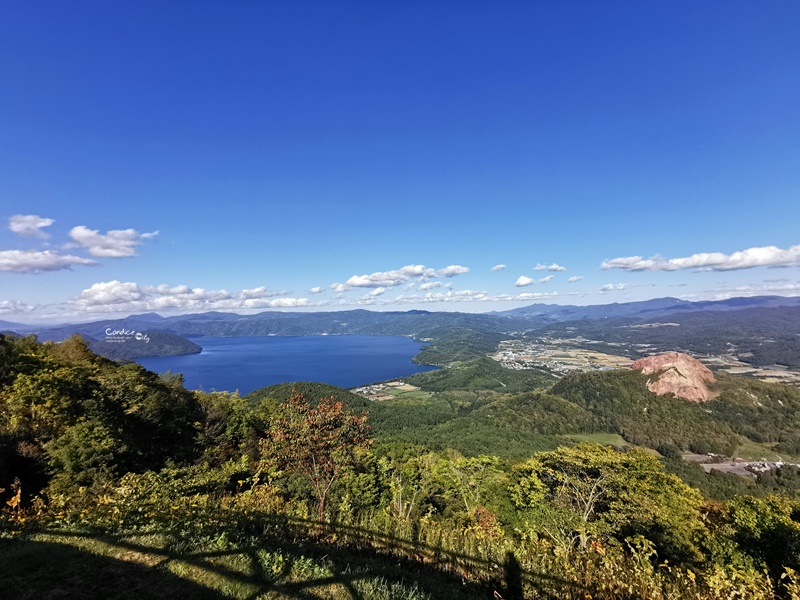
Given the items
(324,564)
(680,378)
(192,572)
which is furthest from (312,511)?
(680,378)

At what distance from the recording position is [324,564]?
5.09 m

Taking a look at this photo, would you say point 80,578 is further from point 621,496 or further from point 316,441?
point 621,496

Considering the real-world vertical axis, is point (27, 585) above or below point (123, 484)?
above

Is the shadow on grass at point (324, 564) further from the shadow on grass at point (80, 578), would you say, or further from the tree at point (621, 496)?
the tree at point (621, 496)

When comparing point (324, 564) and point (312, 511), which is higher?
point (324, 564)

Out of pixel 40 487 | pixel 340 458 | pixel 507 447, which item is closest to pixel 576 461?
pixel 340 458

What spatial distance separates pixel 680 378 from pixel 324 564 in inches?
5368

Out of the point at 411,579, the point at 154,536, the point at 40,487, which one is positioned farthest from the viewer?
the point at 40,487

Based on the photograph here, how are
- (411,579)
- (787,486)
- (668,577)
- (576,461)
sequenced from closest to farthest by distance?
(411,579)
(668,577)
(576,461)
(787,486)

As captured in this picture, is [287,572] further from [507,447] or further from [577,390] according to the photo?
[577,390]

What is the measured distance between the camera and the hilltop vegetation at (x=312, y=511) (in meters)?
4.96

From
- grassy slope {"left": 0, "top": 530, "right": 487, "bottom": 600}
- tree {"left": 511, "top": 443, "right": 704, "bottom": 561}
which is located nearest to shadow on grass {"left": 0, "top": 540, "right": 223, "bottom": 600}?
grassy slope {"left": 0, "top": 530, "right": 487, "bottom": 600}

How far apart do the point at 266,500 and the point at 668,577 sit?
872 centimetres

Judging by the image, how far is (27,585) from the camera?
3898 mm
